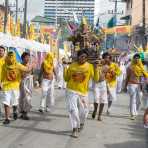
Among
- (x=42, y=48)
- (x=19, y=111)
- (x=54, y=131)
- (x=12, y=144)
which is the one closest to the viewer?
(x=12, y=144)

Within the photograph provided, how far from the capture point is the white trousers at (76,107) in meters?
11.2

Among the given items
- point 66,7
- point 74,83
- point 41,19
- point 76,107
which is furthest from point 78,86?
point 41,19

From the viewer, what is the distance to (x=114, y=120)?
1430 cm

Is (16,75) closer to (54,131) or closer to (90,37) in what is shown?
(54,131)

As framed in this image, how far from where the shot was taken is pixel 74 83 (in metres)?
11.4

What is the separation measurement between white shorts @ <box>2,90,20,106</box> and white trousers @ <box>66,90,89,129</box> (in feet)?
5.54

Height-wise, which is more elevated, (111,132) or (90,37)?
(90,37)

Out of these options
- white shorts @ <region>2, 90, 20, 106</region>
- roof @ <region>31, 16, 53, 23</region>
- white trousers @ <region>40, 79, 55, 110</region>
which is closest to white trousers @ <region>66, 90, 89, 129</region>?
white shorts @ <region>2, 90, 20, 106</region>

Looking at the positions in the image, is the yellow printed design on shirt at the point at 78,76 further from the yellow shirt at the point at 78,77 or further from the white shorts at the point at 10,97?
the white shorts at the point at 10,97

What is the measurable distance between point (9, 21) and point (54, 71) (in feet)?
60.2

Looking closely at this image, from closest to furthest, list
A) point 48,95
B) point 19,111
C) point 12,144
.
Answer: point 12,144 → point 19,111 → point 48,95

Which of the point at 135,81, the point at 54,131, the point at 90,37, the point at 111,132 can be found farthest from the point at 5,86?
the point at 90,37

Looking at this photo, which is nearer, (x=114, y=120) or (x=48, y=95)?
(x=114, y=120)

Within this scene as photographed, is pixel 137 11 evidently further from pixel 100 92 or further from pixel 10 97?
pixel 10 97
